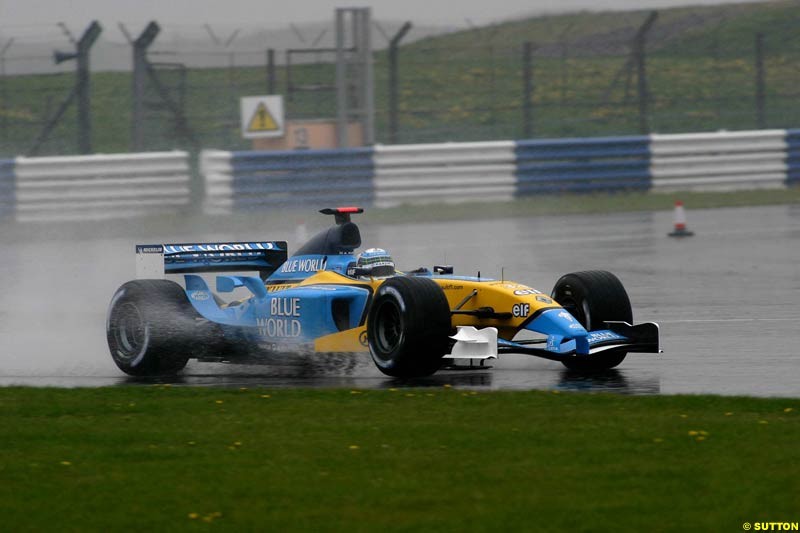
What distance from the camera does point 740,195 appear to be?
87.1ft

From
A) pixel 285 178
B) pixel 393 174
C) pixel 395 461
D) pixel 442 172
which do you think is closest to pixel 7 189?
pixel 285 178

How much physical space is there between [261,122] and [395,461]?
20.0 meters

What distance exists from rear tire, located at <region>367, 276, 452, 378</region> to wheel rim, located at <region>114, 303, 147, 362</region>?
2100 mm

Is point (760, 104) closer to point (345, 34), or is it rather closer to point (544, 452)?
point (345, 34)

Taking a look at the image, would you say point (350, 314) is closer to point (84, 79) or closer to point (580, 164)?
point (580, 164)

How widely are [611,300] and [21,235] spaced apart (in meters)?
13.7

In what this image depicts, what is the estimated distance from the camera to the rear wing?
11.8 m

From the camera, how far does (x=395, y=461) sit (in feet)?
24.0

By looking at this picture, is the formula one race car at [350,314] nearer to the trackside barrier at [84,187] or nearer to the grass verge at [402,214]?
the grass verge at [402,214]

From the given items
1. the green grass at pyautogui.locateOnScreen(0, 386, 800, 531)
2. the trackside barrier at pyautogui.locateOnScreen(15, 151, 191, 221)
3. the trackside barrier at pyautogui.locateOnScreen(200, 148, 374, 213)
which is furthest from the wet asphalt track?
the trackside barrier at pyautogui.locateOnScreen(15, 151, 191, 221)

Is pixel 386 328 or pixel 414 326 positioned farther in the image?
pixel 386 328

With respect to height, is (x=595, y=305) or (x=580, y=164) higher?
(x=580, y=164)

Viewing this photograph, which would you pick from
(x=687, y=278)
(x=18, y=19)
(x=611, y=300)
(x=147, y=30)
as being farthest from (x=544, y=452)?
(x=18, y=19)

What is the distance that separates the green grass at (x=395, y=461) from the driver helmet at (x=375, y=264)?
67.1 inches
